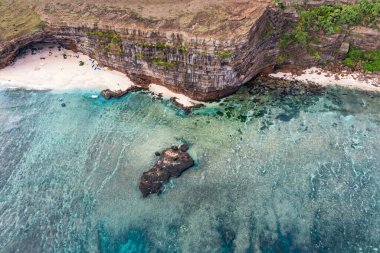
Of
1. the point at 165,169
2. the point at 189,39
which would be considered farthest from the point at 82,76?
the point at 165,169

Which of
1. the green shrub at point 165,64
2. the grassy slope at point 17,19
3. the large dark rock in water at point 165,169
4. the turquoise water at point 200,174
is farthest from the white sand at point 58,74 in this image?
the large dark rock in water at point 165,169

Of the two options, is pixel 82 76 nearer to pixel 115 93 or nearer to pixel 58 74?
pixel 58 74

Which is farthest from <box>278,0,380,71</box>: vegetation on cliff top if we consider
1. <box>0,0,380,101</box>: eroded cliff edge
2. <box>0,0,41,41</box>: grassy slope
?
<box>0,0,41,41</box>: grassy slope

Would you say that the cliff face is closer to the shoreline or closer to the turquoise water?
the shoreline

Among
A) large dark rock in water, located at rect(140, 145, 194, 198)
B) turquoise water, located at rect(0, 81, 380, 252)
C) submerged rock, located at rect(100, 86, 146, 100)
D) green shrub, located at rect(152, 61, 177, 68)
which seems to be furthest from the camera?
→ submerged rock, located at rect(100, 86, 146, 100)

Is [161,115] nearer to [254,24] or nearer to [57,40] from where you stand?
[254,24]

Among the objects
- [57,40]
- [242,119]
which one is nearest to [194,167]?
[242,119]

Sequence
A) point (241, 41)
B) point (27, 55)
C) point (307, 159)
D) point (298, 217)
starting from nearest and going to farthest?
point (298, 217)
point (307, 159)
point (241, 41)
point (27, 55)
